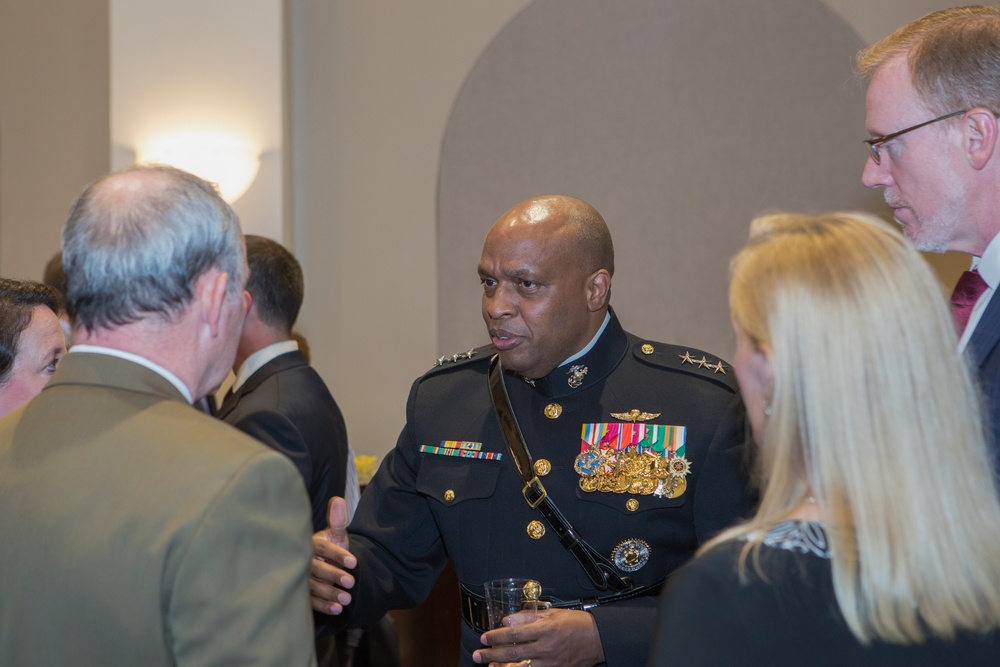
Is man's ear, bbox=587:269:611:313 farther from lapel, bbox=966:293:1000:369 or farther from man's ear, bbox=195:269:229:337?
man's ear, bbox=195:269:229:337

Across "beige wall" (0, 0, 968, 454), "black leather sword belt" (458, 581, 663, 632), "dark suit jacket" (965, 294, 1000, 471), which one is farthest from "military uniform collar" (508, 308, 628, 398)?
"beige wall" (0, 0, 968, 454)

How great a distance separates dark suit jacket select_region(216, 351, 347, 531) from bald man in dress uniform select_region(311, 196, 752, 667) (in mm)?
495

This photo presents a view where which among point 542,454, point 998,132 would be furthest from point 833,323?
point 542,454

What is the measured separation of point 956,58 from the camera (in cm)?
179

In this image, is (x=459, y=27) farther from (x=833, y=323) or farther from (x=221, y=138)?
(x=833, y=323)

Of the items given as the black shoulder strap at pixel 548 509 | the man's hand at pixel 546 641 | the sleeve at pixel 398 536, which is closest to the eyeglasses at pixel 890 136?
the black shoulder strap at pixel 548 509

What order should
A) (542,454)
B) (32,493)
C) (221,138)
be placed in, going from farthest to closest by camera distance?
(221,138)
(542,454)
(32,493)

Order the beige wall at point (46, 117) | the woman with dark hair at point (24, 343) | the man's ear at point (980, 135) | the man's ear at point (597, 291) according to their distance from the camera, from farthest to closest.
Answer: the beige wall at point (46, 117) → the man's ear at point (597, 291) → the woman with dark hair at point (24, 343) → the man's ear at point (980, 135)

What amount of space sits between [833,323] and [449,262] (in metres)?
3.73

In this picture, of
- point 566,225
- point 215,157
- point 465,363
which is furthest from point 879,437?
point 215,157

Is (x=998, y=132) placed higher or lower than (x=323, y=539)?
higher

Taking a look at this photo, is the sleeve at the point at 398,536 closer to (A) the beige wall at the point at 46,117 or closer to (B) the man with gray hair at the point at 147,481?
(B) the man with gray hair at the point at 147,481

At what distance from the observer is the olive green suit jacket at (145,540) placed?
1.18 metres

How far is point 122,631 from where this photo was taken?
1.18 metres
